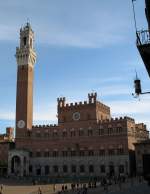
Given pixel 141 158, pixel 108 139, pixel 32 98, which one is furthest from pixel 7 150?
pixel 141 158

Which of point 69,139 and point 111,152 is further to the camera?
point 69,139

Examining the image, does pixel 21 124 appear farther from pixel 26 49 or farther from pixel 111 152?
pixel 111 152

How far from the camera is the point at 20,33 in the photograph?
82.9 metres

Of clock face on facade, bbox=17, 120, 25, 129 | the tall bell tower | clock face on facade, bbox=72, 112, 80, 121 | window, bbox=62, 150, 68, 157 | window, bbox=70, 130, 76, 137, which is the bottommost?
window, bbox=62, 150, 68, 157

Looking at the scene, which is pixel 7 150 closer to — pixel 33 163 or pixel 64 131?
pixel 33 163

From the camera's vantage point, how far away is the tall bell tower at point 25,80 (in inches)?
3007

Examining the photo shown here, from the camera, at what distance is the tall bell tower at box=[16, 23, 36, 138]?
7638 centimetres

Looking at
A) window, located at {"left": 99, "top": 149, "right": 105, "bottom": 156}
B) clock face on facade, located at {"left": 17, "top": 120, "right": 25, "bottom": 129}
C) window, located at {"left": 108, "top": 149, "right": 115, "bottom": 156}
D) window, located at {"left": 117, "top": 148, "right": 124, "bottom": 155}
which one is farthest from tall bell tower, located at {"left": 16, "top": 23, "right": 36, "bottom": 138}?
window, located at {"left": 117, "top": 148, "right": 124, "bottom": 155}

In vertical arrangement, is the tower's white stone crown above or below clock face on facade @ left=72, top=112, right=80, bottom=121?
above

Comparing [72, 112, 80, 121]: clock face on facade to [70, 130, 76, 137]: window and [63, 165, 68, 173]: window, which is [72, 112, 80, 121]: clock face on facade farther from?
[63, 165, 68, 173]: window

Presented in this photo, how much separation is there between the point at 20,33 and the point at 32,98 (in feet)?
54.3

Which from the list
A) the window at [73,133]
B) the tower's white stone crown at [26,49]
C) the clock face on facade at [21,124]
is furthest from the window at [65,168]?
the tower's white stone crown at [26,49]

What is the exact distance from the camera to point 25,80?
257 ft

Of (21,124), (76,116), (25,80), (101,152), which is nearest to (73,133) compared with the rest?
(76,116)
